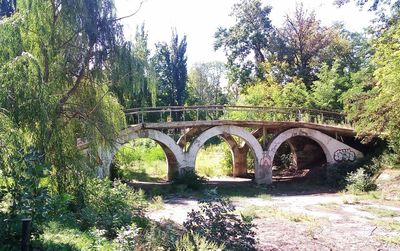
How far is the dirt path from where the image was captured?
959cm

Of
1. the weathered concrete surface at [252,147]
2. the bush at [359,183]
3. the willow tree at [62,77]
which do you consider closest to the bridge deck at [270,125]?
the weathered concrete surface at [252,147]

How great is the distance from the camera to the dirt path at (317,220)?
9.59 metres

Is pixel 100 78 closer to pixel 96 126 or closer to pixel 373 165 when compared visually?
pixel 96 126

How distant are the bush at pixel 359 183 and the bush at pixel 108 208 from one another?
42.0 feet

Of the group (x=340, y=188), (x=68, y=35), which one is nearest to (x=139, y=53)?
(x=68, y=35)

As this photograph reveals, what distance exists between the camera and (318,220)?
41.2 ft

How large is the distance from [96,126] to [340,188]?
51.4 feet

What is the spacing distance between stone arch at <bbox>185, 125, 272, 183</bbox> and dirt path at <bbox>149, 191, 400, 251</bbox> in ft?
11.5

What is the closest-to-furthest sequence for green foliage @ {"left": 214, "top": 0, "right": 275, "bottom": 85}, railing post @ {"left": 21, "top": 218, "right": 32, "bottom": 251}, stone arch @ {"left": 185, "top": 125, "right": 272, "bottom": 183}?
railing post @ {"left": 21, "top": 218, "right": 32, "bottom": 251}, stone arch @ {"left": 185, "top": 125, "right": 272, "bottom": 183}, green foliage @ {"left": 214, "top": 0, "right": 275, "bottom": 85}

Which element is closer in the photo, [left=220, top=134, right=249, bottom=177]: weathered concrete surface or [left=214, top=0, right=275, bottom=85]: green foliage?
[left=220, top=134, right=249, bottom=177]: weathered concrete surface

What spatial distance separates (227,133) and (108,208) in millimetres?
13273

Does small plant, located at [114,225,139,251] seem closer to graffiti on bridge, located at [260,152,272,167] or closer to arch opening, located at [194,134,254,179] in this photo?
graffiti on bridge, located at [260,152,272,167]

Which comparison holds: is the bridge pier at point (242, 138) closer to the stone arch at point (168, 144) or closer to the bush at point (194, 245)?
the stone arch at point (168, 144)

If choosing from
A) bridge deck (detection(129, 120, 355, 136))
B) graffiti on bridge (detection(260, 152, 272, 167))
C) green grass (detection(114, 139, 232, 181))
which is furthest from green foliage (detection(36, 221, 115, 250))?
graffiti on bridge (detection(260, 152, 272, 167))
